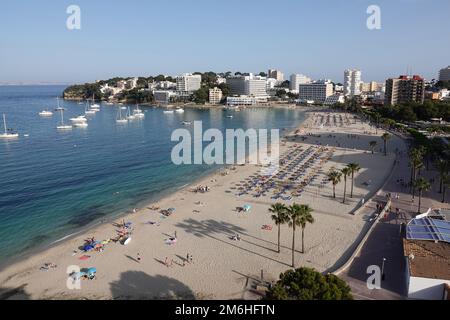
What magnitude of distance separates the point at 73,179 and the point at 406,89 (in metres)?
129

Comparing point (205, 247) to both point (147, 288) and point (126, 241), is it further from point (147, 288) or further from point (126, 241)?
point (126, 241)

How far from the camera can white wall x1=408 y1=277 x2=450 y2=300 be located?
69.3ft

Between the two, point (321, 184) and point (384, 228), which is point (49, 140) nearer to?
point (321, 184)

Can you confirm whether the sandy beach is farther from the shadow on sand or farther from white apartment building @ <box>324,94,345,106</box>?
white apartment building @ <box>324,94,345,106</box>

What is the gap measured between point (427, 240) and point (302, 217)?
929 cm

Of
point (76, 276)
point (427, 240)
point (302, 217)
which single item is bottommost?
point (76, 276)

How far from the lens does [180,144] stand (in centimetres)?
7950

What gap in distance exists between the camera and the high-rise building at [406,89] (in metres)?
136

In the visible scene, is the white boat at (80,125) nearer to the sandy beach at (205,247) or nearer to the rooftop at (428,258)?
the sandy beach at (205,247)

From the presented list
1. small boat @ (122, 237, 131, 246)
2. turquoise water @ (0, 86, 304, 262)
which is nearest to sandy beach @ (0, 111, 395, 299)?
small boat @ (122, 237, 131, 246)

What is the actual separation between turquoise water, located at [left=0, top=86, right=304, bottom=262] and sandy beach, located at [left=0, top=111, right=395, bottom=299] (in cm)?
353

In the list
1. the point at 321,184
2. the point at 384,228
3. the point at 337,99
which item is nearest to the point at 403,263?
the point at 384,228

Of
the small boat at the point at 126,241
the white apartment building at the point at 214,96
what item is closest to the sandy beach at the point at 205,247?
the small boat at the point at 126,241
